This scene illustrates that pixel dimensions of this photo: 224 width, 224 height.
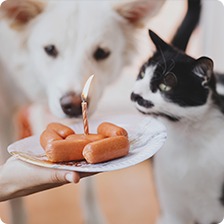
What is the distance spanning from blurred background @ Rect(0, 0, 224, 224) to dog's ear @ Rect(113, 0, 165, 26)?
0.04 m

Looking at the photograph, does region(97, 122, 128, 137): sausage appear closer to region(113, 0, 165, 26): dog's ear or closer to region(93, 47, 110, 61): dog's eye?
region(93, 47, 110, 61): dog's eye

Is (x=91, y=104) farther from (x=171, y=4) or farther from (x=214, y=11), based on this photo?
(x=214, y=11)

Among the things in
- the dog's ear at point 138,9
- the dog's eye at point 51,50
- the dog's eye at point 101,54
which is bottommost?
the dog's eye at point 101,54

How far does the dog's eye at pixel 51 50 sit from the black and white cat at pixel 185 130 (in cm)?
39

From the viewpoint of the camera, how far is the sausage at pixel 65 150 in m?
0.53

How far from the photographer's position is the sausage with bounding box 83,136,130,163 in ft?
1.68

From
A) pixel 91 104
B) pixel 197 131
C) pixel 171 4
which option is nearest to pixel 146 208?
pixel 197 131

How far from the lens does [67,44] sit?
950 millimetres

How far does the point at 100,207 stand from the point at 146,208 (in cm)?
26

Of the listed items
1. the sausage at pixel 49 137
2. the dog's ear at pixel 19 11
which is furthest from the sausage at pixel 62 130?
the dog's ear at pixel 19 11

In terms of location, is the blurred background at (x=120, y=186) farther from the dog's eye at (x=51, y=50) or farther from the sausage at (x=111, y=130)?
the sausage at (x=111, y=130)

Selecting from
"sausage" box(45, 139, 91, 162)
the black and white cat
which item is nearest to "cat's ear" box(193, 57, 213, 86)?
the black and white cat

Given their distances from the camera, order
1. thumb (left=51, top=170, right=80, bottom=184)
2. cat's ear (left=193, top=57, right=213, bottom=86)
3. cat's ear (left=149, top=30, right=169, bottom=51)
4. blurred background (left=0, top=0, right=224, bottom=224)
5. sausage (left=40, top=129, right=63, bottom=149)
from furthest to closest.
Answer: blurred background (left=0, top=0, right=224, bottom=224) < cat's ear (left=149, top=30, right=169, bottom=51) < cat's ear (left=193, top=57, right=213, bottom=86) < sausage (left=40, top=129, right=63, bottom=149) < thumb (left=51, top=170, right=80, bottom=184)

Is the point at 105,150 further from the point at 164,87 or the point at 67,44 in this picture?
the point at 67,44
